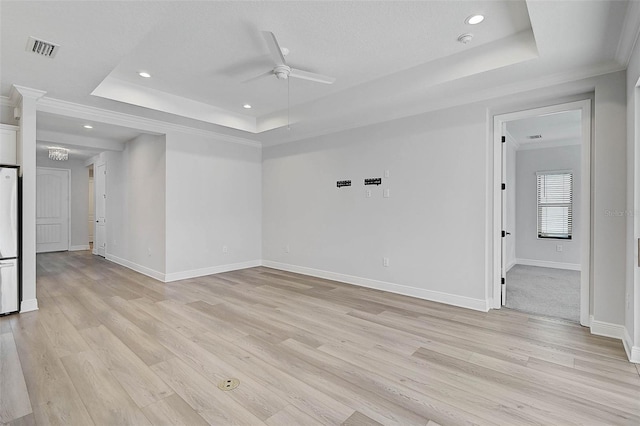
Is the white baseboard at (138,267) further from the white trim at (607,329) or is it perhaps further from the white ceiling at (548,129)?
the white ceiling at (548,129)

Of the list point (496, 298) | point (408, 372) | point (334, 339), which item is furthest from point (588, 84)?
point (334, 339)

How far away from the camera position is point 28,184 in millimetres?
3766

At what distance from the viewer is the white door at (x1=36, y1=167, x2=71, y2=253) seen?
8.50m

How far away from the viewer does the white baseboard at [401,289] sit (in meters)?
3.87

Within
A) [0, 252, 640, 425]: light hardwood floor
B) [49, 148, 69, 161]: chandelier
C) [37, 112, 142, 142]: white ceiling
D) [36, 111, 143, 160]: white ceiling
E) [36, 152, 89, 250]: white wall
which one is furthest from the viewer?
[36, 152, 89, 250]: white wall

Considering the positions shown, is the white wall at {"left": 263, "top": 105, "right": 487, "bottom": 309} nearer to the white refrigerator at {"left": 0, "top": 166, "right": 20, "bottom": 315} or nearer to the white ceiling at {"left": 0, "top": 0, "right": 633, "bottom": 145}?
the white ceiling at {"left": 0, "top": 0, "right": 633, "bottom": 145}

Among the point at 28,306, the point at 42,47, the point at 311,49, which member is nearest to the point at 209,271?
the point at 28,306

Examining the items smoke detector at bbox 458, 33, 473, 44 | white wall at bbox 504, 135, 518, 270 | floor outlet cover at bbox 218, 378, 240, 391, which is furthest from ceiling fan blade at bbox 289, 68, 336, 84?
white wall at bbox 504, 135, 518, 270

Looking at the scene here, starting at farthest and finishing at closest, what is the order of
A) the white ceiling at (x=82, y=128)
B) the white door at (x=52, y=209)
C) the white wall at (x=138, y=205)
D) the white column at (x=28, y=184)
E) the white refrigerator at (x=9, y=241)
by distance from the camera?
the white door at (x=52, y=209)
the white wall at (x=138, y=205)
the white ceiling at (x=82, y=128)
the white column at (x=28, y=184)
the white refrigerator at (x=9, y=241)

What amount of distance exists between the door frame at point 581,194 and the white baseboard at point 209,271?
4.50m

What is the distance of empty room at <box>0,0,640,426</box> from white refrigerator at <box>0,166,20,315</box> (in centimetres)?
2

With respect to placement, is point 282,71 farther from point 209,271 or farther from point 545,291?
point 545,291

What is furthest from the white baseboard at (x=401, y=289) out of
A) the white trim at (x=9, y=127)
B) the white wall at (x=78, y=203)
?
the white wall at (x=78, y=203)

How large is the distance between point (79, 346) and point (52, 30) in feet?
8.87
